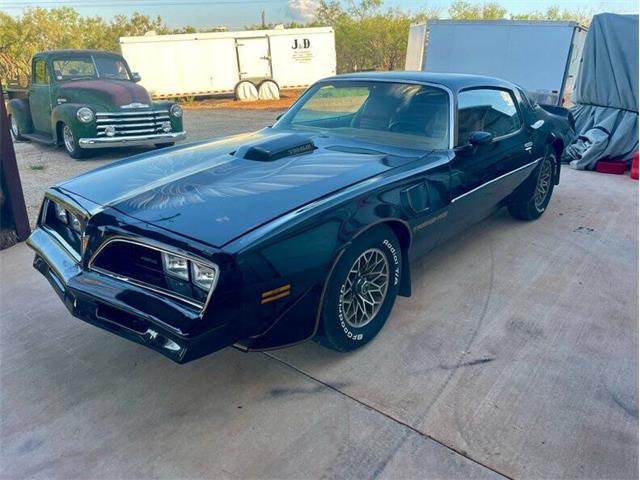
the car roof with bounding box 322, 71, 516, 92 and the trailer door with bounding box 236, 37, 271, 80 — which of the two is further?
the trailer door with bounding box 236, 37, 271, 80

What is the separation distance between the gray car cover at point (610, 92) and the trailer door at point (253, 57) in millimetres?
15053

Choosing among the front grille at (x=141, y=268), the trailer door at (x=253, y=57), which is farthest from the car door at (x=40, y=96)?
the trailer door at (x=253, y=57)

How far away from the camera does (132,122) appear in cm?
877

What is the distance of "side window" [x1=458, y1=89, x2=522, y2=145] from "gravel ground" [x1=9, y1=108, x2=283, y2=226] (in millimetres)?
4334

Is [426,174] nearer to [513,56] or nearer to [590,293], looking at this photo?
[590,293]

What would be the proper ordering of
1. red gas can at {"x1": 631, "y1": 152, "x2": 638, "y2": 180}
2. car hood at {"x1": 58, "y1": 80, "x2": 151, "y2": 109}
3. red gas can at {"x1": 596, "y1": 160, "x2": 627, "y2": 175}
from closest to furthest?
red gas can at {"x1": 631, "y1": 152, "x2": 638, "y2": 180} < red gas can at {"x1": 596, "y1": 160, "x2": 627, "y2": 175} < car hood at {"x1": 58, "y1": 80, "x2": 151, "y2": 109}

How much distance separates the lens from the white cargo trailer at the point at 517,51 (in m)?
11.8

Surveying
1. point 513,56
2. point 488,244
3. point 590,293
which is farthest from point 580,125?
point 590,293

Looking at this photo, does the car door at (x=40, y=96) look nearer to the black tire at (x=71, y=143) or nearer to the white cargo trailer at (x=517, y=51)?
the black tire at (x=71, y=143)

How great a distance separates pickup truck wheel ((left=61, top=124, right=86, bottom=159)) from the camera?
27.6 ft

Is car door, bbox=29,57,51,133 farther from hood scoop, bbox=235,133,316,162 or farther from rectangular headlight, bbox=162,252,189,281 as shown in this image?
rectangular headlight, bbox=162,252,189,281

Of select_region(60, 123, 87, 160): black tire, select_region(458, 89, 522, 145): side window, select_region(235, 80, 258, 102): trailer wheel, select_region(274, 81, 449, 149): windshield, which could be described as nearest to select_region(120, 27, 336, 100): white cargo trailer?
select_region(235, 80, 258, 102): trailer wheel

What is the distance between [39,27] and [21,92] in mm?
23709

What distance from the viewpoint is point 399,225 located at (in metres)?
3.03
